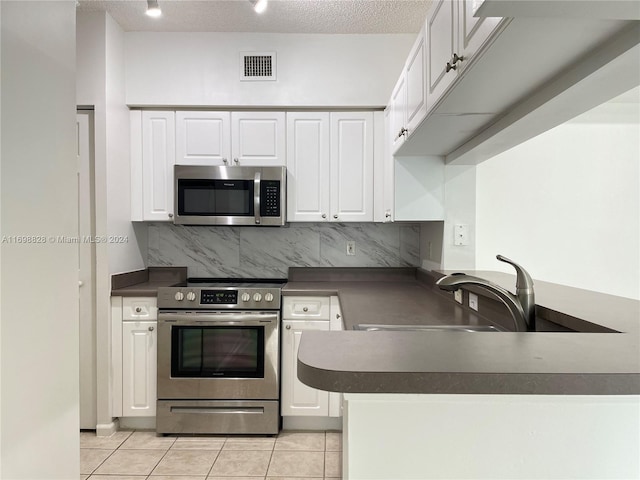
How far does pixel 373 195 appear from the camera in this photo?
2812 millimetres

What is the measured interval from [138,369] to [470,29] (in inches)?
102

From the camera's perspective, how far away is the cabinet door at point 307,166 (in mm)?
2803

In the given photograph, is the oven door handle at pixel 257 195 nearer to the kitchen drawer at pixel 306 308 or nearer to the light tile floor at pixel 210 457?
the kitchen drawer at pixel 306 308

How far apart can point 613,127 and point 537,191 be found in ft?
2.19

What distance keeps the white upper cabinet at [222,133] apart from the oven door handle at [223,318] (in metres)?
1.03

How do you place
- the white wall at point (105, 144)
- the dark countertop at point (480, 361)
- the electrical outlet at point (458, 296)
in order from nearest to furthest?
the dark countertop at point (480, 361), the electrical outlet at point (458, 296), the white wall at point (105, 144)

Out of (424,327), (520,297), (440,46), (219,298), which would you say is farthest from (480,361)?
(219,298)

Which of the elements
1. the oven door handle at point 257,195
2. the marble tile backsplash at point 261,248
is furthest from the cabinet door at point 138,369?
the oven door handle at point 257,195

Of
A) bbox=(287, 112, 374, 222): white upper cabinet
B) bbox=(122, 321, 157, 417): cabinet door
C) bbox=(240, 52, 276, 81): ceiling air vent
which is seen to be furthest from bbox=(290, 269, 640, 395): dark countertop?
bbox=(240, 52, 276, 81): ceiling air vent

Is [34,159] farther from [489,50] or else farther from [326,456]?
[326,456]

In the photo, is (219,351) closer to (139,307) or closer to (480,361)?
Result: (139,307)

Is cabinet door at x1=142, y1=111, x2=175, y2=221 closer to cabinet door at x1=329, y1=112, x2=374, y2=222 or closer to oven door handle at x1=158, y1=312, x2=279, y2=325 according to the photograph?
oven door handle at x1=158, y1=312, x2=279, y2=325

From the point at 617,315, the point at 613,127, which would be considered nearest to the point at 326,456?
the point at 617,315

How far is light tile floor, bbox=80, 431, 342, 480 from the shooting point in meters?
2.13
